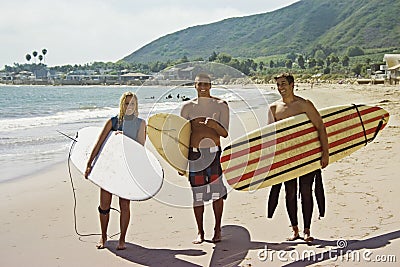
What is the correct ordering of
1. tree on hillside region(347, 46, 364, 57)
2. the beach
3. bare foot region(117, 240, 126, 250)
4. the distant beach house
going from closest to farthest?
the beach
bare foot region(117, 240, 126, 250)
the distant beach house
tree on hillside region(347, 46, 364, 57)

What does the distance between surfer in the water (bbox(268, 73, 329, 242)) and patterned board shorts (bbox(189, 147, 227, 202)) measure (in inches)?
24.9

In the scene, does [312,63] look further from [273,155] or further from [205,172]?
[205,172]

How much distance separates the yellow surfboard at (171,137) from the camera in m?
4.55

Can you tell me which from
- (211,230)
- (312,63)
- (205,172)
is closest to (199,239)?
(211,230)

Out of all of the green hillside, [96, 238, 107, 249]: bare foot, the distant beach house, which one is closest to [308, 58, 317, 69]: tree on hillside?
the green hillside

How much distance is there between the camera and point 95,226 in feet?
17.4

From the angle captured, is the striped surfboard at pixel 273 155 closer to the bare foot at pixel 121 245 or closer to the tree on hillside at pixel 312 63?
the bare foot at pixel 121 245

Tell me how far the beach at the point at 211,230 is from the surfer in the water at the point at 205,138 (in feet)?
1.74

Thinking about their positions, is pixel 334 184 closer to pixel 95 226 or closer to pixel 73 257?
pixel 95 226

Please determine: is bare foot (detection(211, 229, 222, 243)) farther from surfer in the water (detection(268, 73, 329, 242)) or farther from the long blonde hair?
the long blonde hair

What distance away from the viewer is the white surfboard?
442cm

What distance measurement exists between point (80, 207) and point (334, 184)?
10.6ft

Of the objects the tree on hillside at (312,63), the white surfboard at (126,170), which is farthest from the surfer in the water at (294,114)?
the tree on hillside at (312,63)

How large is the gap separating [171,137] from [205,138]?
458 mm
